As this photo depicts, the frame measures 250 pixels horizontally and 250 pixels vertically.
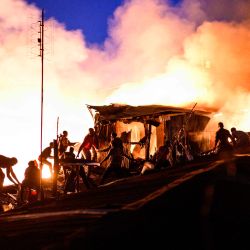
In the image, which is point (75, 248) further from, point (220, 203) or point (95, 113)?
point (95, 113)

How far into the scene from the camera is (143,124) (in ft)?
56.1

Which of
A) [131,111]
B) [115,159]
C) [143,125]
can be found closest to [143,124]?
[143,125]

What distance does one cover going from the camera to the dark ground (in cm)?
359

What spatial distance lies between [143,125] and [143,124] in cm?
6

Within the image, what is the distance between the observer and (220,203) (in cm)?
444

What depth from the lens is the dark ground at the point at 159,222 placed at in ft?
11.8

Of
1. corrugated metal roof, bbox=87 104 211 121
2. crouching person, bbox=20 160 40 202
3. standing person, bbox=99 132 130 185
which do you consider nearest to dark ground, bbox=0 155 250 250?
standing person, bbox=99 132 130 185

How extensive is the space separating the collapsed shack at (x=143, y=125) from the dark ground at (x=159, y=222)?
10.6 meters

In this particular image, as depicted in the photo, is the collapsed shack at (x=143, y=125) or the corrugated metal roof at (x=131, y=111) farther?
the collapsed shack at (x=143, y=125)

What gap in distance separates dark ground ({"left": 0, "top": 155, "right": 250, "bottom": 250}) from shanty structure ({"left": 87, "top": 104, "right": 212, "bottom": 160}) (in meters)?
10.6

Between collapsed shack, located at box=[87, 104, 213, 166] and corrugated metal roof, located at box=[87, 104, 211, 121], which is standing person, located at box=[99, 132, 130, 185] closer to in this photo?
collapsed shack, located at box=[87, 104, 213, 166]

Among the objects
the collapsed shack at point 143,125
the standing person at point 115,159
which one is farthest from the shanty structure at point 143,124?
the standing person at point 115,159

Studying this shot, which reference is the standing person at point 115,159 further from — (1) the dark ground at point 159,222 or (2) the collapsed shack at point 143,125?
(1) the dark ground at point 159,222

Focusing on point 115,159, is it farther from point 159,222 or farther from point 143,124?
point 159,222
